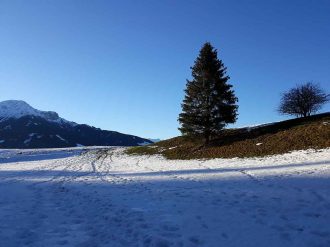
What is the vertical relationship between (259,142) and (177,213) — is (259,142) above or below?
above

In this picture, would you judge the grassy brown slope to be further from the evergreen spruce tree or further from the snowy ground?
the snowy ground

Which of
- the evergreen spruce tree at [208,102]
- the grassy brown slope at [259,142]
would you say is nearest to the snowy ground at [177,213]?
the grassy brown slope at [259,142]

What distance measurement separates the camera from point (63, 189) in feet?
49.7

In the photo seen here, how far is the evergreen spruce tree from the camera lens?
3538cm

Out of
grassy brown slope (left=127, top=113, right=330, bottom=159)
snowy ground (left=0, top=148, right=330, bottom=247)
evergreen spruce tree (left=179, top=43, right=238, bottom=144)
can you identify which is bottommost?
snowy ground (left=0, top=148, right=330, bottom=247)

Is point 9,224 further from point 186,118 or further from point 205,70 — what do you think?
point 205,70

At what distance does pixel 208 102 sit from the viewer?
35719 mm

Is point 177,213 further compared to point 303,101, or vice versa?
point 303,101

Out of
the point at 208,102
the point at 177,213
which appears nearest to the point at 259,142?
the point at 208,102

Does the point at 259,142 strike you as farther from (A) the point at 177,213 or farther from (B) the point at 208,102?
(A) the point at 177,213

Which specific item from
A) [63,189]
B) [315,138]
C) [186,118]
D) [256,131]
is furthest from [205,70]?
[63,189]

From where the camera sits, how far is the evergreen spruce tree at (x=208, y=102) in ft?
116

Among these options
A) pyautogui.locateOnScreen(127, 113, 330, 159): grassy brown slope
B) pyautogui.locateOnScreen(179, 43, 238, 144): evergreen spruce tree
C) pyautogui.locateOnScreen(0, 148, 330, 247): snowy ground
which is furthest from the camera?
pyautogui.locateOnScreen(179, 43, 238, 144): evergreen spruce tree

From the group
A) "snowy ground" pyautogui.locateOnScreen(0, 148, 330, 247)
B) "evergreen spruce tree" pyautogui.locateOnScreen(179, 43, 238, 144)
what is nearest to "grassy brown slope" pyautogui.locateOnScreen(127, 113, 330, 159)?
"evergreen spruce tree" pyautogui.locateOnScreen(179, 43, 238, 144)
